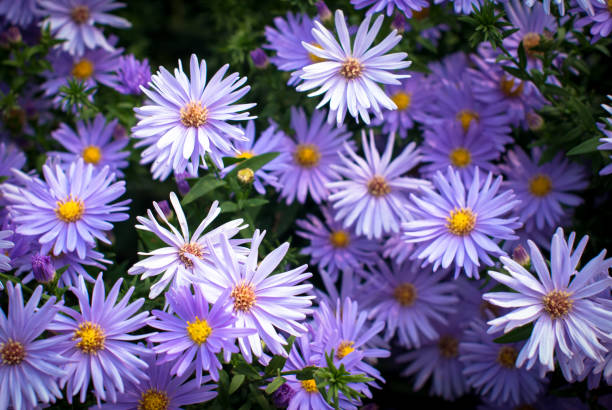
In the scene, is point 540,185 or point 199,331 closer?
point 199,331

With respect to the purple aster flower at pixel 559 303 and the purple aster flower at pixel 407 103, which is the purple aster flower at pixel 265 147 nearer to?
the purple aster flower at pixel 407 103

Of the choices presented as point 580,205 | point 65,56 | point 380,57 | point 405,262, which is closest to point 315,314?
point 405,262

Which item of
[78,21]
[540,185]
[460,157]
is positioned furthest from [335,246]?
[78,21]

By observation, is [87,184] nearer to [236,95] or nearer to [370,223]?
[236,95]

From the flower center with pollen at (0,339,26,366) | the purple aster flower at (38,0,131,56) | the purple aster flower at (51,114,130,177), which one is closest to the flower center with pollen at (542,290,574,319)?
the flower center with pollen at (0,339,26,366)

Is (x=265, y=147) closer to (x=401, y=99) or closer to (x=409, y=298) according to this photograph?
(x=401, y=99)
